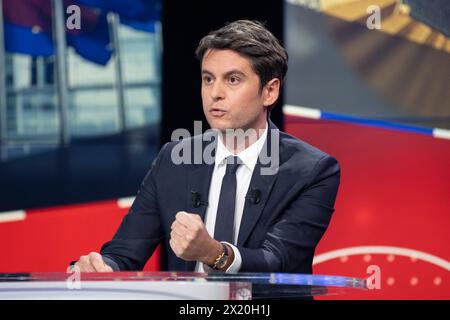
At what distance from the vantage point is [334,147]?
3682 mm

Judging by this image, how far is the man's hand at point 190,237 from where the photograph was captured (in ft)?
6.01

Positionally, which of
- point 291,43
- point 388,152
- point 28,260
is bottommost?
point 28,260

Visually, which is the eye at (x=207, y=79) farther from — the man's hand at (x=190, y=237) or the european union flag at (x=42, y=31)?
the european union flag at (x=42, y=31)

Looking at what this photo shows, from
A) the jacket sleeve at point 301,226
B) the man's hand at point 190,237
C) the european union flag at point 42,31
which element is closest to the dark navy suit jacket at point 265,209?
the jacket sleeve at point 301,226

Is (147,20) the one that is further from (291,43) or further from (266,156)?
(266,156)

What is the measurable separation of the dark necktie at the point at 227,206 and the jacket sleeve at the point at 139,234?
0.24m

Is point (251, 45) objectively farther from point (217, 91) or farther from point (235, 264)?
point (235, 264)

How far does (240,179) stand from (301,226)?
0.78 ft

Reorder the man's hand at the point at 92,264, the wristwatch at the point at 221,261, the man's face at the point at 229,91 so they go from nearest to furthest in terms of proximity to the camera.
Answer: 1. the wristwatch at the point at 221,261
2. the man's hand at the point at 92,264
3. the man's face at the point at 229,91

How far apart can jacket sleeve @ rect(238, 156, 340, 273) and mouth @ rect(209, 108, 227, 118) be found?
0.31 m

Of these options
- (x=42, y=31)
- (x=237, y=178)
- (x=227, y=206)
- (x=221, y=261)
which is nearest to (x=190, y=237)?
(x=221, y=261)

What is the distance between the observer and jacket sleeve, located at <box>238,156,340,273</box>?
7.17ft
